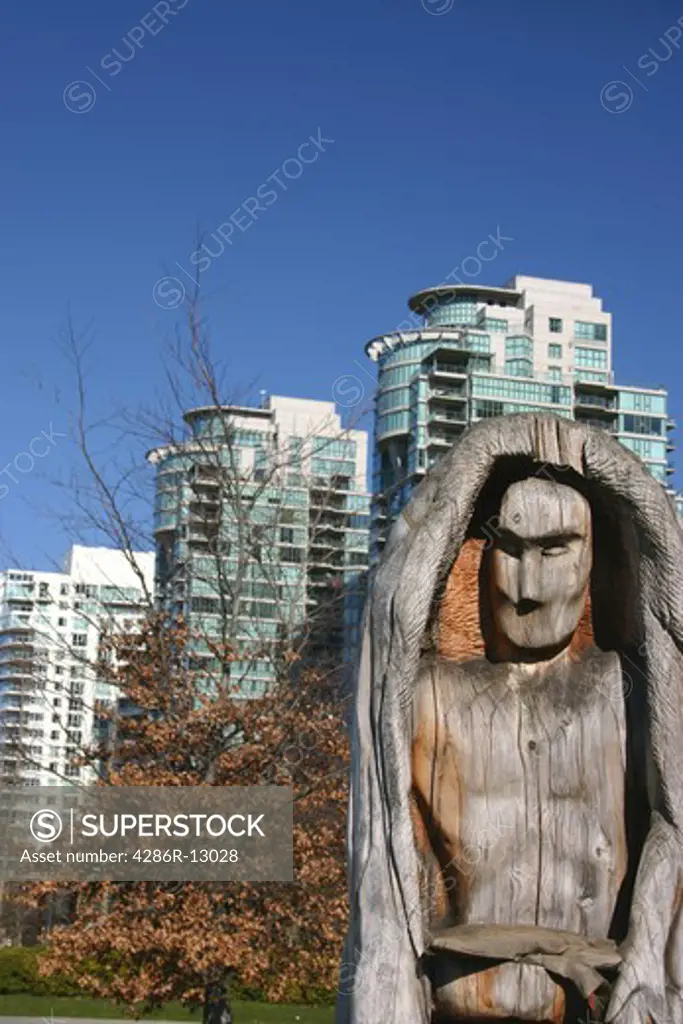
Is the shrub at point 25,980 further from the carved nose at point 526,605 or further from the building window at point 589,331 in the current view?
the building window at point 589,331

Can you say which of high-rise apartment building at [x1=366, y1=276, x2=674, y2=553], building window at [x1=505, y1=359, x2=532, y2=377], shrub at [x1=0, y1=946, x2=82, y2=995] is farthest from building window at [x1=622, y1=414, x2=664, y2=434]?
shrub at [x1=0, y1=946, x2=82, y2=995]

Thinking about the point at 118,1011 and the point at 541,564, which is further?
the point at 118,1011

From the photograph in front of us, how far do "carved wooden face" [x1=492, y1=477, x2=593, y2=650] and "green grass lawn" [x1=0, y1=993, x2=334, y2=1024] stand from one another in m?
21.8

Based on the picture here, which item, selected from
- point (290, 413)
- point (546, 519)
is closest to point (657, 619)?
point (546, 519)

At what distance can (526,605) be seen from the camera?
3.53 m

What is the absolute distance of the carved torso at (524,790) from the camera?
11.0ft

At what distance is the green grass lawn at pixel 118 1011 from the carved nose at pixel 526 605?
21.8m

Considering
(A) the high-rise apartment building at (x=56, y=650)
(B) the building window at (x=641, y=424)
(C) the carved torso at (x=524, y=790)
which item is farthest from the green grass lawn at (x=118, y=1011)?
(B) the building window at (x=641, y=424)

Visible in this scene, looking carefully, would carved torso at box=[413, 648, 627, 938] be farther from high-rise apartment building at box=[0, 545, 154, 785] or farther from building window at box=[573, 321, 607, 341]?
building window at box=[573, 321, 607, 341]

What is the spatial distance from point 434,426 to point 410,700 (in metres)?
73.2

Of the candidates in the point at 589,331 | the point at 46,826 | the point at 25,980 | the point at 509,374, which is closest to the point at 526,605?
the point at 46,826

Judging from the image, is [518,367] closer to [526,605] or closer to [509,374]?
[509,374]

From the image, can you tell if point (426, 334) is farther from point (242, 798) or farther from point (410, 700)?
point (410, 700)

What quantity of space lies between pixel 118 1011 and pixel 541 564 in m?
25.9
